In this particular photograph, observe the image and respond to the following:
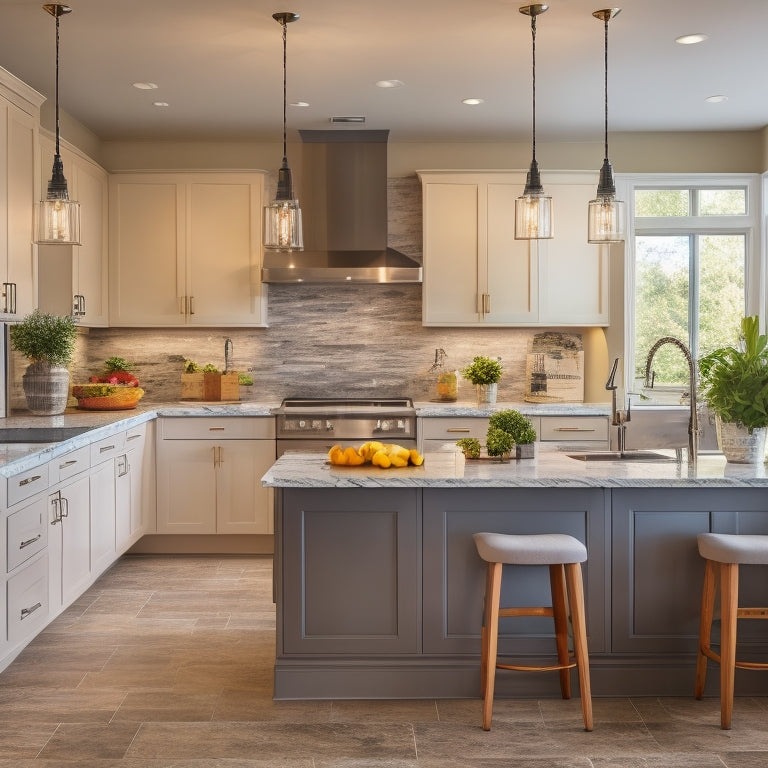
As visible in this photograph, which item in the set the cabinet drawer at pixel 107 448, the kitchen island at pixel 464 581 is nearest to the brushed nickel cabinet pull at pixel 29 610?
the cabinet drawer at pixel 107 448

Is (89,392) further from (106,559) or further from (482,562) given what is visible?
(482,562)

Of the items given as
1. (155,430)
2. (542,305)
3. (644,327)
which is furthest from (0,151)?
(644,327)

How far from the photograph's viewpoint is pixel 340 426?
5.43m

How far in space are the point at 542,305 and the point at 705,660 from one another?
304cm

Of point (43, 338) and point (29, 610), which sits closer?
point (29, 610)

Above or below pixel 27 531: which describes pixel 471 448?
above

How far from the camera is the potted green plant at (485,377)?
5.65 metres

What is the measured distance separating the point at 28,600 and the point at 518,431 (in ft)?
6.79

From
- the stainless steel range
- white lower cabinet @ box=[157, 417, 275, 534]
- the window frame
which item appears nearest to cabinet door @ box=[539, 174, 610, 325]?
the window frame

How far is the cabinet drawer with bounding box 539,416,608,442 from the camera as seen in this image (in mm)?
5449

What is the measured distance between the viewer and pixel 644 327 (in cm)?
599

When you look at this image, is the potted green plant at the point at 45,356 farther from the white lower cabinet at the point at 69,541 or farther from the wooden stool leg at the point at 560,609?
the wooden stool leg at the point at 560,609

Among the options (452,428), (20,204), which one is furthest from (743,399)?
(20,204)

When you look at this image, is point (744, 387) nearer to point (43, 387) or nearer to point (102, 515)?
point (102, 515)
